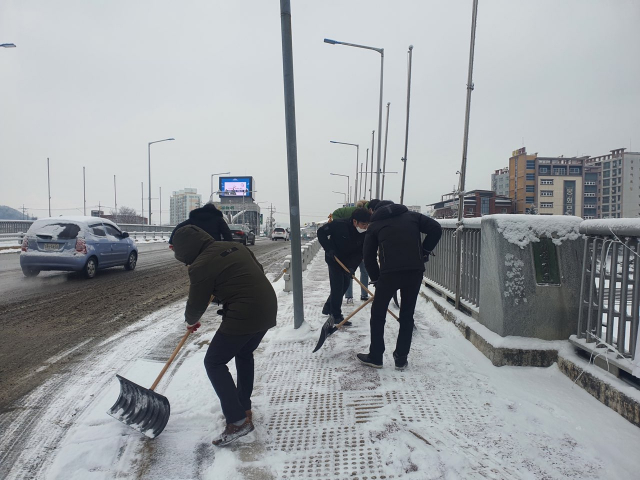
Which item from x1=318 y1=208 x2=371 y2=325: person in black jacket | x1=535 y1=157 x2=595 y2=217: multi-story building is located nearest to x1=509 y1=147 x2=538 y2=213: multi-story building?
x1=535 y1=157 x2=595 y2=217: multi-story building

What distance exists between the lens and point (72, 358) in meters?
4.88

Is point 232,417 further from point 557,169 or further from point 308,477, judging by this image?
point 557,169

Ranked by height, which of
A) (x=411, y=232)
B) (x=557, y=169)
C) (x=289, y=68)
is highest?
(x=557, y=169)

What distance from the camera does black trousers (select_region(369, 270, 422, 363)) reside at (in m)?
4.13

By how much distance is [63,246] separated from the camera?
425 inches

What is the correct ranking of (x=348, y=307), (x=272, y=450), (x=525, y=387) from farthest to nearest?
(x=348, y=307) → (x=525, y=387) → (x=272, y=450)

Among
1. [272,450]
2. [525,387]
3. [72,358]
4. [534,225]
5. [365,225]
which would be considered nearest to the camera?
[272,450]

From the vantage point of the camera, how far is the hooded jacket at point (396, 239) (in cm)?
406

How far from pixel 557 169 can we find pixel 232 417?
93.8 metres

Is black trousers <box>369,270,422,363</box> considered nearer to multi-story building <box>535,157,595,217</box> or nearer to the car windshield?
the car windshield

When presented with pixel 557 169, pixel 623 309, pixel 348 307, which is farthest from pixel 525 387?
pixel 557 169

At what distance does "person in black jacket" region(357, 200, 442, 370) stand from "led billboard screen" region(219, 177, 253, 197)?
83.9 metres

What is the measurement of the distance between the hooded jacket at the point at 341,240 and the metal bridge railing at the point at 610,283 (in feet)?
9.10

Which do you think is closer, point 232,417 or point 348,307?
point 232,417
